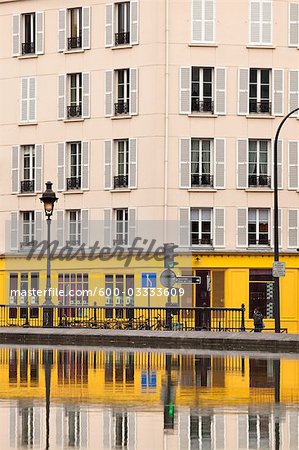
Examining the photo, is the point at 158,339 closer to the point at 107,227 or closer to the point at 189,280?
the point at 189,280

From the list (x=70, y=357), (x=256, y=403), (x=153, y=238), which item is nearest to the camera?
(x=256, y=403)

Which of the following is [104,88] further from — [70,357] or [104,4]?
[70,357]

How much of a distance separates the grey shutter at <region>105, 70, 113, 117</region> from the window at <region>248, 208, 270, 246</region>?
25.5ft

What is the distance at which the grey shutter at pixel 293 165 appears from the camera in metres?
64.6

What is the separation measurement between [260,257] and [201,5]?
11.7 metres

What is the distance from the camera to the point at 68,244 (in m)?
65.9

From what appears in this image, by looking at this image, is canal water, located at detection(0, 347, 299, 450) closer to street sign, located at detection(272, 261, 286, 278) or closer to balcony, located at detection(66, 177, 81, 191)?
street sign, located at detection(272, 261, 286, 278)

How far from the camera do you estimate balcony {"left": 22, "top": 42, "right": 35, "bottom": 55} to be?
67.9 m

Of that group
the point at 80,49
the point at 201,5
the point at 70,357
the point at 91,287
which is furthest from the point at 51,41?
the point at 70,357

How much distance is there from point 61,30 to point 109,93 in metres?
4.23

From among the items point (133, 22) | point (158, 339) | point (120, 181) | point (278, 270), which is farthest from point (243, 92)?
point (158, 339)

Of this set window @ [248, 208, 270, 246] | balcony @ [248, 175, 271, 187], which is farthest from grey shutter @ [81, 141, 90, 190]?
window @ [248, 208, 270, 246]

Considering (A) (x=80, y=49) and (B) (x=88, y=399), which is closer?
(B) (x=88, y=399)

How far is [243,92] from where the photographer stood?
6431cm
